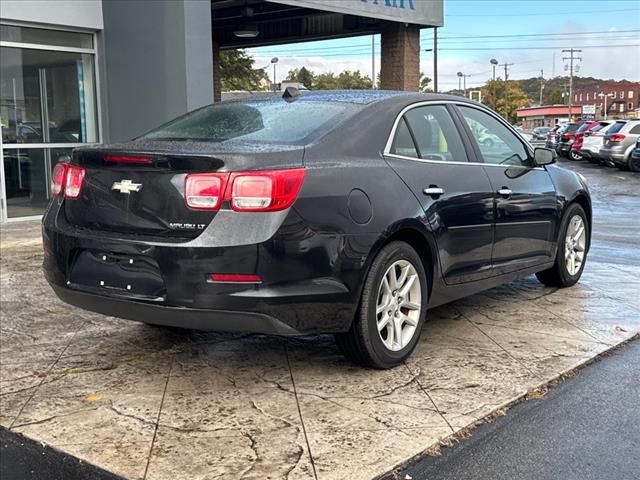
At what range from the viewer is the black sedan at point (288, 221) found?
3.73 m

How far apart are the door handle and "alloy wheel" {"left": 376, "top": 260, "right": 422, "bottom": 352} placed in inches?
18.5

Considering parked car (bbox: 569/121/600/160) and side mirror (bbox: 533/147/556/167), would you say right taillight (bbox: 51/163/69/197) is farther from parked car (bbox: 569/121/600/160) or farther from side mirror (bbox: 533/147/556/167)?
parked car (bbox: 569/121/600/160)

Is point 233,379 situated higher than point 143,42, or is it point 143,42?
point 143,42

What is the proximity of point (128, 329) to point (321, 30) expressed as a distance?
472 inches

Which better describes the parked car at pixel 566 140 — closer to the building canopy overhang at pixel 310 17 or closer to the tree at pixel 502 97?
the building canopy overhang at pixel 310 17

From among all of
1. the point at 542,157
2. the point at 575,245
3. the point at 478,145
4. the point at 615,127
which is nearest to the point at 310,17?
the point at 575,245

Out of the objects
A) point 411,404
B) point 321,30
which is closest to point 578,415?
point 411,404

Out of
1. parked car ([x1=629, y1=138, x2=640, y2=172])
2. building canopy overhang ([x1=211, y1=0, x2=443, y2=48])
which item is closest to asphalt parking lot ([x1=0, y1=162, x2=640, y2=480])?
building canopy overhang ([x1=211, y1=0, x2=443, y2=48])

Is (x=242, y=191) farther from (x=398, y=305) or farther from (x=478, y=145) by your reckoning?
(x=478, y=145)

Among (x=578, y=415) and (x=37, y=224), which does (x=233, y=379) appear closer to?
(x=578, y=415)

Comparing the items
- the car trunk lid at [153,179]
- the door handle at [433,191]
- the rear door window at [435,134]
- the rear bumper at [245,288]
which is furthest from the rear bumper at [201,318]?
the rear door window at [435,134]

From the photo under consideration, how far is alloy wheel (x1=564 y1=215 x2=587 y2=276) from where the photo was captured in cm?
644

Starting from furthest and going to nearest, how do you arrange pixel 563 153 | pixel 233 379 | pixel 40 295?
pixel 563 153, pixel 40 295, pixel 233 379

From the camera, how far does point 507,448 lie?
3439mm
